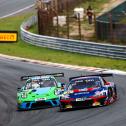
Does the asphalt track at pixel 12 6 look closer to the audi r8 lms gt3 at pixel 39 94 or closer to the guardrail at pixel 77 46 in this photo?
the guardrail at pixel 77 46

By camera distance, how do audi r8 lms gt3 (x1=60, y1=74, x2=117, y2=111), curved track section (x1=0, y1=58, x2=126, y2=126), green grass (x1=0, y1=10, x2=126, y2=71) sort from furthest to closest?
1. green grass (x1=0, y1=10, x2=126, y2=71)
2. audi r8 lms gt3 (x1=60, y1=74, x2=117, y2=111)
3. curved track section (x1=0, y1=58, x2=126, y2=126)

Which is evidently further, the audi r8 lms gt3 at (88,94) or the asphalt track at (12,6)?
the asphalt track at (12,6)

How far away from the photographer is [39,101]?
22.2 metres

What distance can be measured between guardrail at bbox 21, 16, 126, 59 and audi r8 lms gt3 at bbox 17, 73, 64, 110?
405 inches

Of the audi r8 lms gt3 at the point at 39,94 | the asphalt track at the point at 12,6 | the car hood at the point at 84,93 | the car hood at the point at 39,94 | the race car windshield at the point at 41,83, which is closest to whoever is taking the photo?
the car hood at the point at 84,93

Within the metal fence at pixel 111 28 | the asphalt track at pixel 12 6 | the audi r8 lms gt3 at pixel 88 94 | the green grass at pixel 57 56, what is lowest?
the asphalt track at pixel 12 6

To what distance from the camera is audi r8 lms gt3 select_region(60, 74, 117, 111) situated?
20.8 metres

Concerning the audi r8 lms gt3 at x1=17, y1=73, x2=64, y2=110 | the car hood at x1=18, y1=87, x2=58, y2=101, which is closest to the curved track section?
the audi r8 lms gt3 at x1=17, y1=73, x2=64, y2=110

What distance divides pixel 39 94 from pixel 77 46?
635 inches

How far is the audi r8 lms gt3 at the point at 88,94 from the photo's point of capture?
68.1ft

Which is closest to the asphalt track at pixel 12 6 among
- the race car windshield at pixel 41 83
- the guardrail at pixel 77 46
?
the guardrail at pixel 77 46

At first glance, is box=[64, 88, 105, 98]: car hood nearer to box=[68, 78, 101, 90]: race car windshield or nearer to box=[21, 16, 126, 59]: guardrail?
box=[68, 78, 101, 90]: race car windshield

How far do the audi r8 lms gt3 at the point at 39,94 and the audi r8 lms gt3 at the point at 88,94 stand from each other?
2.36 feet

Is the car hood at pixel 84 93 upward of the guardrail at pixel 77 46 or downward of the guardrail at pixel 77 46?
upward
